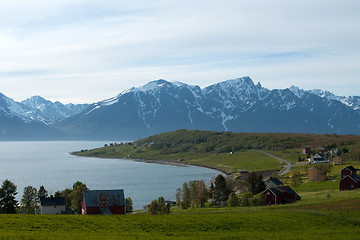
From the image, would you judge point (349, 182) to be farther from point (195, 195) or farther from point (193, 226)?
point (193, 226)

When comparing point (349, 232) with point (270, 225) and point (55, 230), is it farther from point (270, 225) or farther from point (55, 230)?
point (55, 230)

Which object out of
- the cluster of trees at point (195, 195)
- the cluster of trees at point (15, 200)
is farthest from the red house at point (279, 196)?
the cluster of trees at point (15, 200)

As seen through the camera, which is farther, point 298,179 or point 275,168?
point 275,168

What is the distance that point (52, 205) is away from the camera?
7825cm

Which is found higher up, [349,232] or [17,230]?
[17,230]

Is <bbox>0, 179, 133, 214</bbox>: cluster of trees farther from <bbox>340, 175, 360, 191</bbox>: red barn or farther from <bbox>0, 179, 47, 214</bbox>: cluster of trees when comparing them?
<bbox>340, 175, 360, 191</bbox>: red barn

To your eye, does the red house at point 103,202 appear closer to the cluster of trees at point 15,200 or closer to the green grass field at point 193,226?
the cluster of trees at point 15,200

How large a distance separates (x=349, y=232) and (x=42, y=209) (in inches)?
2186

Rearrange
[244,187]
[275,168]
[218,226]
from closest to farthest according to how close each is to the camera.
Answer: [218,226] < [244,187] < [275,168]

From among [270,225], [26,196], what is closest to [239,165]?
[26,196]

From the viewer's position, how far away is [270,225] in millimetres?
39812

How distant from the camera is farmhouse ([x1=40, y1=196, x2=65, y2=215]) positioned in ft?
255

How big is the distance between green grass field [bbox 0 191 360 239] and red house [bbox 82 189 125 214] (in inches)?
723

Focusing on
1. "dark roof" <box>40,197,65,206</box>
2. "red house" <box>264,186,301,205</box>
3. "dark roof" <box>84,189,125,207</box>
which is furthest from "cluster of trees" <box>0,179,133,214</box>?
"red house" <box>264,186,301,205</box>
